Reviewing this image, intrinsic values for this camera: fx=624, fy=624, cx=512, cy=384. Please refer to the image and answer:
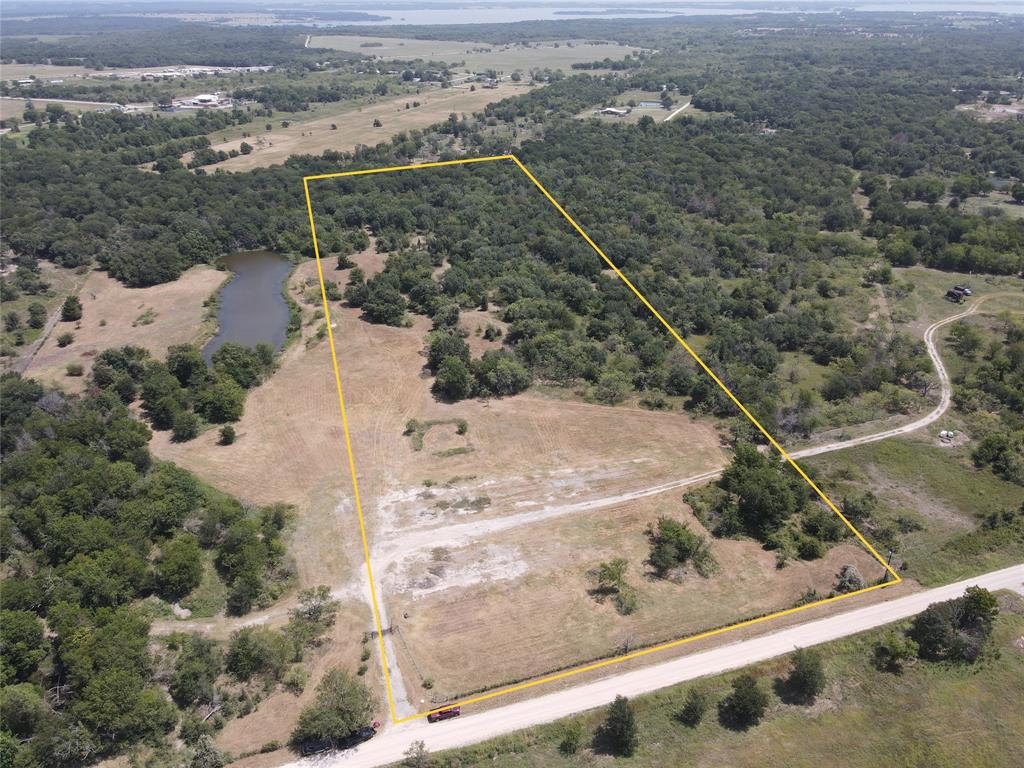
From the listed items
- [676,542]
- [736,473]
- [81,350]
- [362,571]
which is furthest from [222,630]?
[81,350]

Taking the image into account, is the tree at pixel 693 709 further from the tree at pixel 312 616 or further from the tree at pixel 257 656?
the tree at pixel 257 656

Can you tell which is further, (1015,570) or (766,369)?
(766,369)

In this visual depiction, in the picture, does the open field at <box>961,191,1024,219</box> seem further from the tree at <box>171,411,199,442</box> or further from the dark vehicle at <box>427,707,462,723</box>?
the tree at <box>171,411,199,442</box>

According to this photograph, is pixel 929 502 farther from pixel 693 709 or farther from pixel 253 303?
pixel 253 303

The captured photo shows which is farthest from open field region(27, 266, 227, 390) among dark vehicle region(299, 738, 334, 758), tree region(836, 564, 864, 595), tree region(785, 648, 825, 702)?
tree region(836, 564, 864, 595)

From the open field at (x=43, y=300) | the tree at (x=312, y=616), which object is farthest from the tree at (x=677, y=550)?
the open field at (x=43, y=300)

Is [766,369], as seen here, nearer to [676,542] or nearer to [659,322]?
[659,322]

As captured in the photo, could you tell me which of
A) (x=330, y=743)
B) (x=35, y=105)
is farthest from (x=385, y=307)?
(x=35, y=105)
